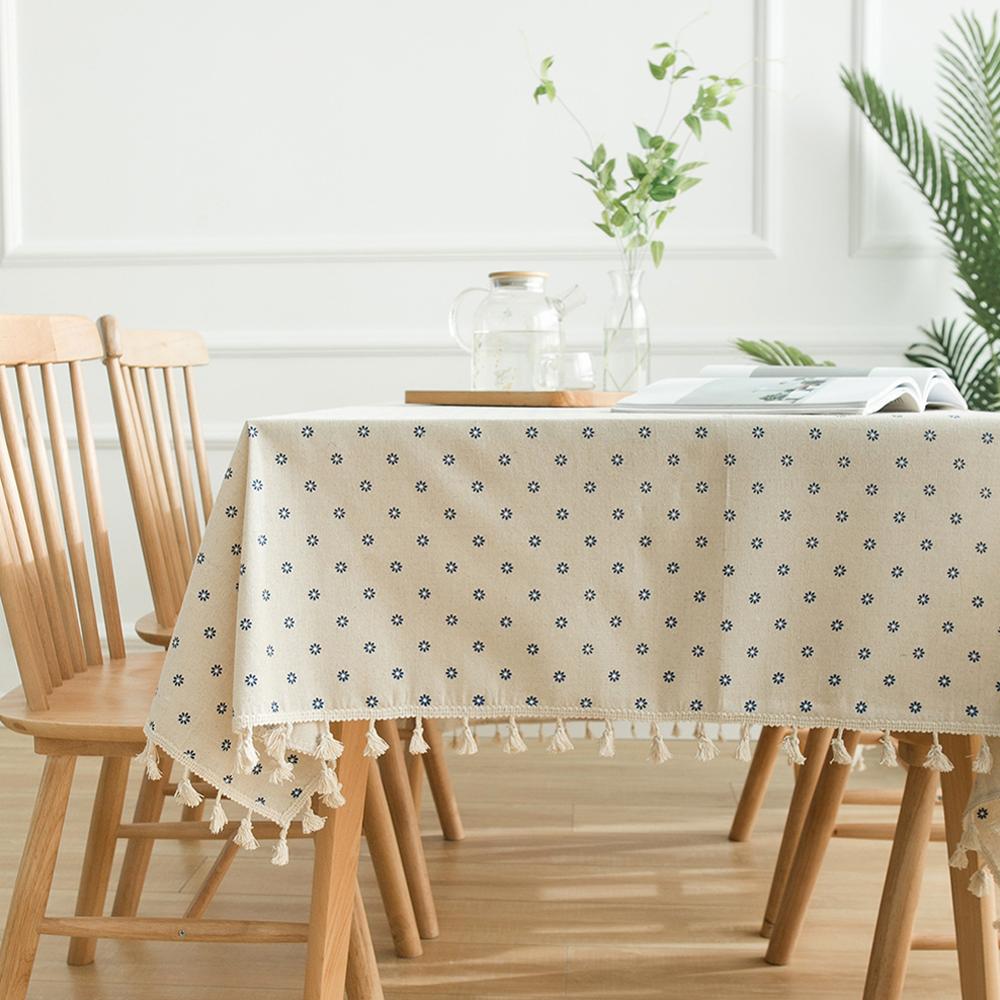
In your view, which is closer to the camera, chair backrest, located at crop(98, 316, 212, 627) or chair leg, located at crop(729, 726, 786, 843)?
chair backrest, located at crop(98, 316, 212, 627)

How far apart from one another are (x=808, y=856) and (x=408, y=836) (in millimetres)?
548

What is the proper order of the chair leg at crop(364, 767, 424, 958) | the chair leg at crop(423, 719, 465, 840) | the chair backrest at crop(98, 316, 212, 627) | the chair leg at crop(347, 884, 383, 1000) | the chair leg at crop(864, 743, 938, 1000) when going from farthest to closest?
1. the chair leg at crop(423, 719, 465, 840)
2. the chair backrest at crop(98, 316, 212, 627)
3. the chair leg at crop(364, 767, 424, 958)
4. the chair leg at crop(347, 884, 383, 1000)
5. the chair leg at crop(864, 743, 938, 1000)

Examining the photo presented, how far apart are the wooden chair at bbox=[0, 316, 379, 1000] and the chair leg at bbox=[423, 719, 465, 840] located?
0.53 metres

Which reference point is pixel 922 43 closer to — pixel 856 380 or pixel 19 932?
pixel 856 380

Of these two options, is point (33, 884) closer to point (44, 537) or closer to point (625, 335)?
point (44, 537)

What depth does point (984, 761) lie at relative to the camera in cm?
109

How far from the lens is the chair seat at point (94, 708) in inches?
52.3

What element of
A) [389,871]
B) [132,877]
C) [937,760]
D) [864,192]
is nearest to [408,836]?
[389,871]

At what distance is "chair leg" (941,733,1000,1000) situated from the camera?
1205 millimetres

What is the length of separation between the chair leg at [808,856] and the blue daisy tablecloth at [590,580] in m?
0.53

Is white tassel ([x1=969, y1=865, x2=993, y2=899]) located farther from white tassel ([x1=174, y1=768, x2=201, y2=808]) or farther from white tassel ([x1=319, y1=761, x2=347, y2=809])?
white tassel ([x1=174, y1=768, x2=201, y2=808])

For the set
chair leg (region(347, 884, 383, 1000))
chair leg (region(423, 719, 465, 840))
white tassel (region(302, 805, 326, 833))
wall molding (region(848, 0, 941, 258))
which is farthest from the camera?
wall molding (region(848, 0, 941, 258))


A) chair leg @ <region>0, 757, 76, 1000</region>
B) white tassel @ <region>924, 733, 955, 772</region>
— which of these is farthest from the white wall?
white tassel @ <region>924, 733, 955, 772</region>

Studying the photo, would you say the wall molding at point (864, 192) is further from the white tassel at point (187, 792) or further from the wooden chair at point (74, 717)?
the white tassel at point (187, 792)
